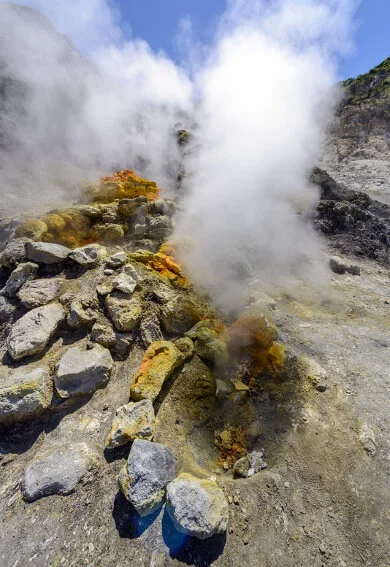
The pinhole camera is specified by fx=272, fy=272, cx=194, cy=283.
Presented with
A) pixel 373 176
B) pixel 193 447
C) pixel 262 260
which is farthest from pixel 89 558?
pixel 373 176

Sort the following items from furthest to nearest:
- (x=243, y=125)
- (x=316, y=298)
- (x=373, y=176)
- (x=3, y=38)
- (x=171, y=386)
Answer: (x=3, y=38) → (x=373, y=176) → (x=243, y=125) → (x=316, y=298) → (x=171, y=386)

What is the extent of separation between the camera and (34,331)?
3656 mm

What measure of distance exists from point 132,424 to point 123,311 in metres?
1.65

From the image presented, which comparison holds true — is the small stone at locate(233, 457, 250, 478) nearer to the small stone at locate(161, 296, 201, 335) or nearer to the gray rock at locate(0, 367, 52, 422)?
the small stone at locate(161, 296, 201, 335)

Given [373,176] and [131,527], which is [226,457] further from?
[373,176]

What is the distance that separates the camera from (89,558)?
220 cm

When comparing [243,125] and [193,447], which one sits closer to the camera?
[193,447]

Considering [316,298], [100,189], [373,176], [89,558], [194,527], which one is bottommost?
[89,558]

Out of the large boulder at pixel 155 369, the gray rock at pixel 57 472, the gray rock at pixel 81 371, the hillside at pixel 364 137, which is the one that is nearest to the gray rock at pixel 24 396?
the gray rock at pixel 81 371

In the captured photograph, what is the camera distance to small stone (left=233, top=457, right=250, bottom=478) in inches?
115

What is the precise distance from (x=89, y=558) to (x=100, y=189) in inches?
359

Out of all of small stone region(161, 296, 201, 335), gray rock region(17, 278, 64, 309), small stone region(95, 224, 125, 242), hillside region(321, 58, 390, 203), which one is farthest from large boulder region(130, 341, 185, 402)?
hillside region(321, 58, 390, 203)

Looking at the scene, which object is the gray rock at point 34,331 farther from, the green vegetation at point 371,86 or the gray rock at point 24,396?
the green vegetation at point 371,86

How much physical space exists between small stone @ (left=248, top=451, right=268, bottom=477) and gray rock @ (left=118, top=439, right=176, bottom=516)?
3.03ft
